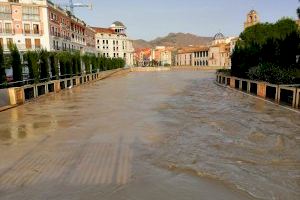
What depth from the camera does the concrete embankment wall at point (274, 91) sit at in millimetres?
13765

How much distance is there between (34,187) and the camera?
5.27 meters

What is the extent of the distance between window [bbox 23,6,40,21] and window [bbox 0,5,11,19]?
2.35 meters

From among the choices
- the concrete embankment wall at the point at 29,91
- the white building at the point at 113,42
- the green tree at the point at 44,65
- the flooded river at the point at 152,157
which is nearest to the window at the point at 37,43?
the concrete embankment wall at the point at 29,91

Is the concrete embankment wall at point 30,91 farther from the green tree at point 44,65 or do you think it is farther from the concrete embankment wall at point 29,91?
the green tree at point 44,65

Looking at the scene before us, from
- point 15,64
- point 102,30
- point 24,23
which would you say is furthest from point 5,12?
point 102,30

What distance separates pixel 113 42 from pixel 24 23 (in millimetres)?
56125

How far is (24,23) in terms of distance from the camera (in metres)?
51.8

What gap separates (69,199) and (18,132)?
5.96 m

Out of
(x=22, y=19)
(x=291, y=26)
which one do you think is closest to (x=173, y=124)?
(x=22, y=19)

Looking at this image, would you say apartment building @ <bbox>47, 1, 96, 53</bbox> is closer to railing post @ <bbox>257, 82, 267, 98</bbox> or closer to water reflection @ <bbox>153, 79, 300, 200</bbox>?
railing post @ <bbox>257, 82, 267, 98</bbox>

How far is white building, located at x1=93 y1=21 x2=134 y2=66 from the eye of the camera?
104 m

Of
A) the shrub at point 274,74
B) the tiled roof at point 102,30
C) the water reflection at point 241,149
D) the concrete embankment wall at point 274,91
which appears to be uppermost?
the tiled roof at point 102,30

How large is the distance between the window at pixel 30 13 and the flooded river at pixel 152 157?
146 feet

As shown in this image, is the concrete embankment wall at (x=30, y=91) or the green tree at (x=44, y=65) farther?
the green tree at (x=44, y=65)
